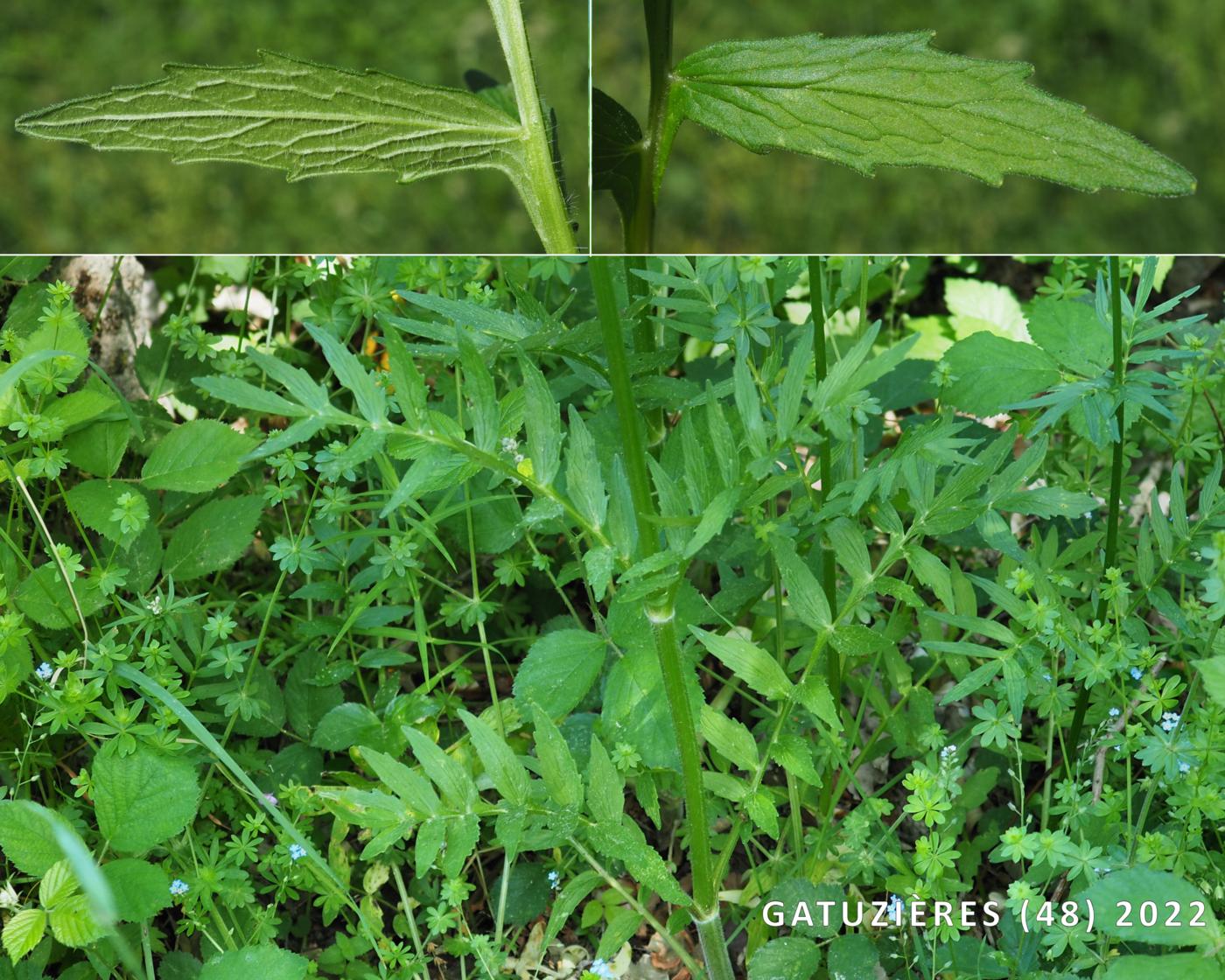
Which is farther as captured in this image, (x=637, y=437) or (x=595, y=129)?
(x=637, y=437)

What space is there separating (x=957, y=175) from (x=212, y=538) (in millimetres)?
888

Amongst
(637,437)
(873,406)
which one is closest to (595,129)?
(637,437)

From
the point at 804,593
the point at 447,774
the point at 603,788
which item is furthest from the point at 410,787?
the point at 804,593

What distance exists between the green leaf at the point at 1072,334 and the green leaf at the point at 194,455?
0.84 m

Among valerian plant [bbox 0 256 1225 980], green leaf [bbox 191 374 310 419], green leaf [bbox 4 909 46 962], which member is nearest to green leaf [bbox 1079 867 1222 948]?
valerian plant [bbox 0 256 1225 980]

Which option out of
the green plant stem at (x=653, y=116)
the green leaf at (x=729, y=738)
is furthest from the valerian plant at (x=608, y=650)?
the green plant stem at (x=653, y=116)

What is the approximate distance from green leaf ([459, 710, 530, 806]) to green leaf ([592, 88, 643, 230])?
47cm

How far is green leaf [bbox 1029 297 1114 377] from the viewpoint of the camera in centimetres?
124

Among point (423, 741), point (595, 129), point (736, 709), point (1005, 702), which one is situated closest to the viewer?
point (595, 129)

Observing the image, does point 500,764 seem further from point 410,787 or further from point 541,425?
point 541,425

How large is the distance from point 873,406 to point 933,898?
1.47ft

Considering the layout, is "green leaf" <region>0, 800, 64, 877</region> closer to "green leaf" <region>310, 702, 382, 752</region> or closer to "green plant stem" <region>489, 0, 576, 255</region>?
"green leaf" <region>310, 702, 382, 752</region>

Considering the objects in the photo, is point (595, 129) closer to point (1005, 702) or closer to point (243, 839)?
point (1005, 702)

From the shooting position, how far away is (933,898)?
1.10 meters
